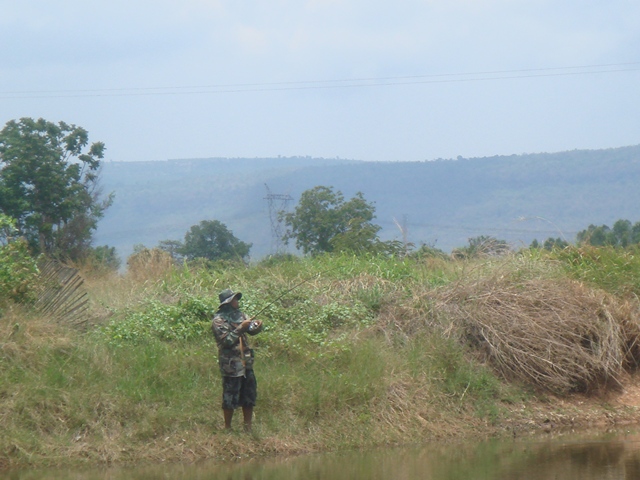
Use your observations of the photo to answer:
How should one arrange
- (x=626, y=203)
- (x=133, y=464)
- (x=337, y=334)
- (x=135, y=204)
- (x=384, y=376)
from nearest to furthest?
1. (x=133, y=464)
2. (x=384, y=376)
3. (x=337, y=334)
4. (x=626, y=203)
5. (x=135, y=204)

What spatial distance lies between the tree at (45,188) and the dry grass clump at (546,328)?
647 inches

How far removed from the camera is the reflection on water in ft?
31.1

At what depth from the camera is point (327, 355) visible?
12.8 meters

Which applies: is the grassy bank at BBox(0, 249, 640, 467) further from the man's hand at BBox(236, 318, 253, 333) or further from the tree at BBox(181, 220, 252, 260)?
the tree at BBox(181, 220, 252, 260)

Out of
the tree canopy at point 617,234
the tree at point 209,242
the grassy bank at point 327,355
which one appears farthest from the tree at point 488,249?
the tree at point 209,242

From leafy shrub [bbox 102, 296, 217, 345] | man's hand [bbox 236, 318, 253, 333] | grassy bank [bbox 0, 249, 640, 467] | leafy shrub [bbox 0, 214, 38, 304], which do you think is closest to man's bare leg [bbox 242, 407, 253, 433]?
grassy bank [bbox 0, 249, 640, 467]

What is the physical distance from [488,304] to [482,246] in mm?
2970

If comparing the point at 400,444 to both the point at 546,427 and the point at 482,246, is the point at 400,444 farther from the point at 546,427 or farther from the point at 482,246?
the point at 482,246

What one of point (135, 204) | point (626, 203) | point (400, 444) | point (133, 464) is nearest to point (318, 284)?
point (400, 444)

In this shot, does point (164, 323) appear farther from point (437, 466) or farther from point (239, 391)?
point (437, 466)

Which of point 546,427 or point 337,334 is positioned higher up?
point 337,334

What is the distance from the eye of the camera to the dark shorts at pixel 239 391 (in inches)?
425

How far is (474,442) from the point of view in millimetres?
11938

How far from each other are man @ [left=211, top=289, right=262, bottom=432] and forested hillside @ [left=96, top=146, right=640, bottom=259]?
120836 millimetres
